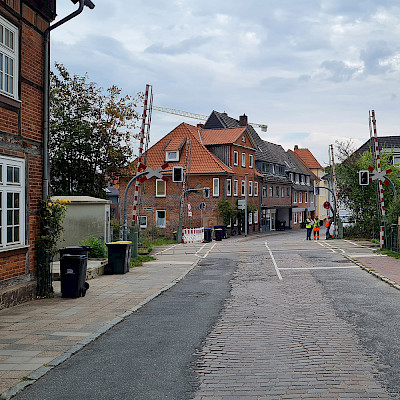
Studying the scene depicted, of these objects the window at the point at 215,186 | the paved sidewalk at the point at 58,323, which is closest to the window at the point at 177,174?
the paved sidewalk at the point at 58,323

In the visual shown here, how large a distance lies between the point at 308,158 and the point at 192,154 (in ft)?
132

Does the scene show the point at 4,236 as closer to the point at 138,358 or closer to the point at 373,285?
the point at 138,358

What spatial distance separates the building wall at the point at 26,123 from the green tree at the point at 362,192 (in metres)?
27.8

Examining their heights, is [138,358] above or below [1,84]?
below

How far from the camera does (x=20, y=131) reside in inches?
460

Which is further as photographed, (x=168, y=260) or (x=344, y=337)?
(x=168, y=260)

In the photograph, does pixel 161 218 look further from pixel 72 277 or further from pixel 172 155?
pixel 72 277

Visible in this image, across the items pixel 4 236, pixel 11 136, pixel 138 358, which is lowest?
pixel 138 358

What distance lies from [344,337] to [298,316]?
Answer: 1873 millimetres

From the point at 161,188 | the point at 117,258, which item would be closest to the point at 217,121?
the point at 161,188

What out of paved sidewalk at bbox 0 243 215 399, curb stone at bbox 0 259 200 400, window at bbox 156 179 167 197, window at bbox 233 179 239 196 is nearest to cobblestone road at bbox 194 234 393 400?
curb stone at bbox 0 259 200 400

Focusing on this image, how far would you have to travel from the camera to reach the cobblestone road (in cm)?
575

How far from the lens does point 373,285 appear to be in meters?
14.4

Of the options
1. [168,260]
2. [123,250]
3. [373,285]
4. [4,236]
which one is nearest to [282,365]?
[4,236]
